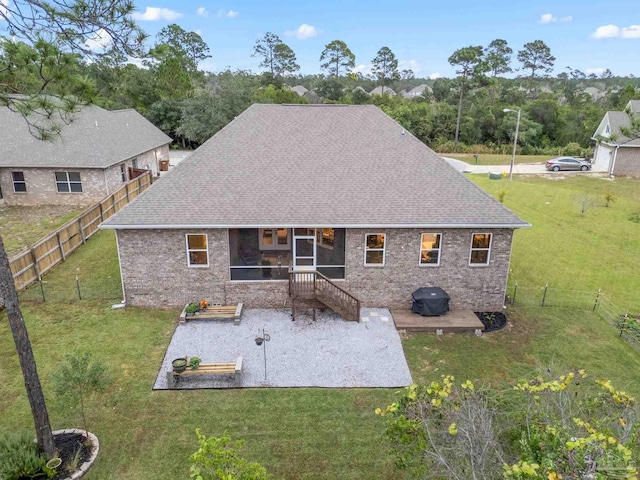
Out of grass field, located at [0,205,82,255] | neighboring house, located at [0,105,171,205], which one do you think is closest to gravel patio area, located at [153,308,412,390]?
grass field, located at [0,205,82,255]

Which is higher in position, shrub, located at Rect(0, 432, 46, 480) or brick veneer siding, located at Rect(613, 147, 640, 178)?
brick veneer siding, located at Rect(613, 147, 640, 178)

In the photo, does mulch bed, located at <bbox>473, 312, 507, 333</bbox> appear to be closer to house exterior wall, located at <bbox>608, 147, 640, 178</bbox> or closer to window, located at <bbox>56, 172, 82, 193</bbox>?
window, located at <bbox>56, 172, 82, 193</bbox>

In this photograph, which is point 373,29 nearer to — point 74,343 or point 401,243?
point 401,243

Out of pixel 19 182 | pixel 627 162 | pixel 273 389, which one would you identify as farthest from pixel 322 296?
pixel 627 162

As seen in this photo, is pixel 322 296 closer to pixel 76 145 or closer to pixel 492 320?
pixel 492 320

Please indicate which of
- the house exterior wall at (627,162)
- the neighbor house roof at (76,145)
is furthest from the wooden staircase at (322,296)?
the house exterior wall at (627,162)

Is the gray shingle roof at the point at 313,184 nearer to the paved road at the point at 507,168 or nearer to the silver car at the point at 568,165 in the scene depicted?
the paved road at the point at 507,168
